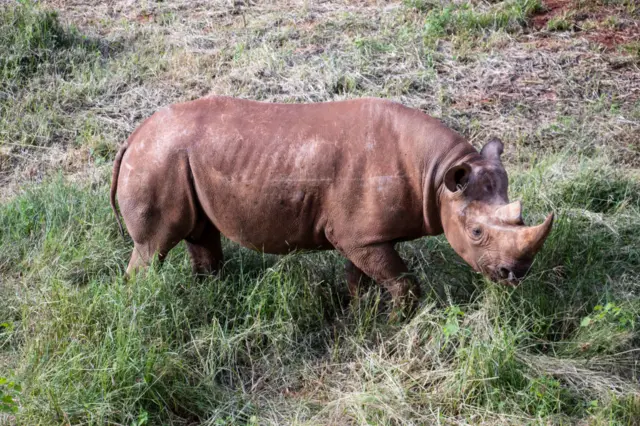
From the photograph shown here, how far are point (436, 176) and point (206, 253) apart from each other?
5.98 ft

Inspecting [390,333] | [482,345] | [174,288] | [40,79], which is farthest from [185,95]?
[482,345]

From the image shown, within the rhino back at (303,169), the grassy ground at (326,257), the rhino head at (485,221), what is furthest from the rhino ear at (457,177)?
the grassy ground at (326,257)

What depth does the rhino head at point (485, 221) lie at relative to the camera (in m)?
4.79

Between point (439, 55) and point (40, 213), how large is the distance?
15.4 ft

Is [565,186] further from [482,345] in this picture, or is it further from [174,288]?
[174,288]

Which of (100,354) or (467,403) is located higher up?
(100,354)

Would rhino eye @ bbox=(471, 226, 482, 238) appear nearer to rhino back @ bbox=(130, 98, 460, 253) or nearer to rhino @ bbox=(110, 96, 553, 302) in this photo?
rhino @ bbox=(110, 96, 553, 302)

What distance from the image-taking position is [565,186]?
6.78m

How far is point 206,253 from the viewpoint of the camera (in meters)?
5.88

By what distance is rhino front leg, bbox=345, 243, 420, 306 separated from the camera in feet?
16.9

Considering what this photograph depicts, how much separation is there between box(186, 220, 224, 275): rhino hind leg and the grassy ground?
0.43ft

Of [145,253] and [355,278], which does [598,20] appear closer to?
[355,278]

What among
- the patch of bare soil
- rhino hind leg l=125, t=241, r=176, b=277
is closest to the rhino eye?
rhino hind leg l=125, t=241, r=176, b=277

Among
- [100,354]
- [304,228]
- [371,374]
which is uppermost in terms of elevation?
[304,228]
